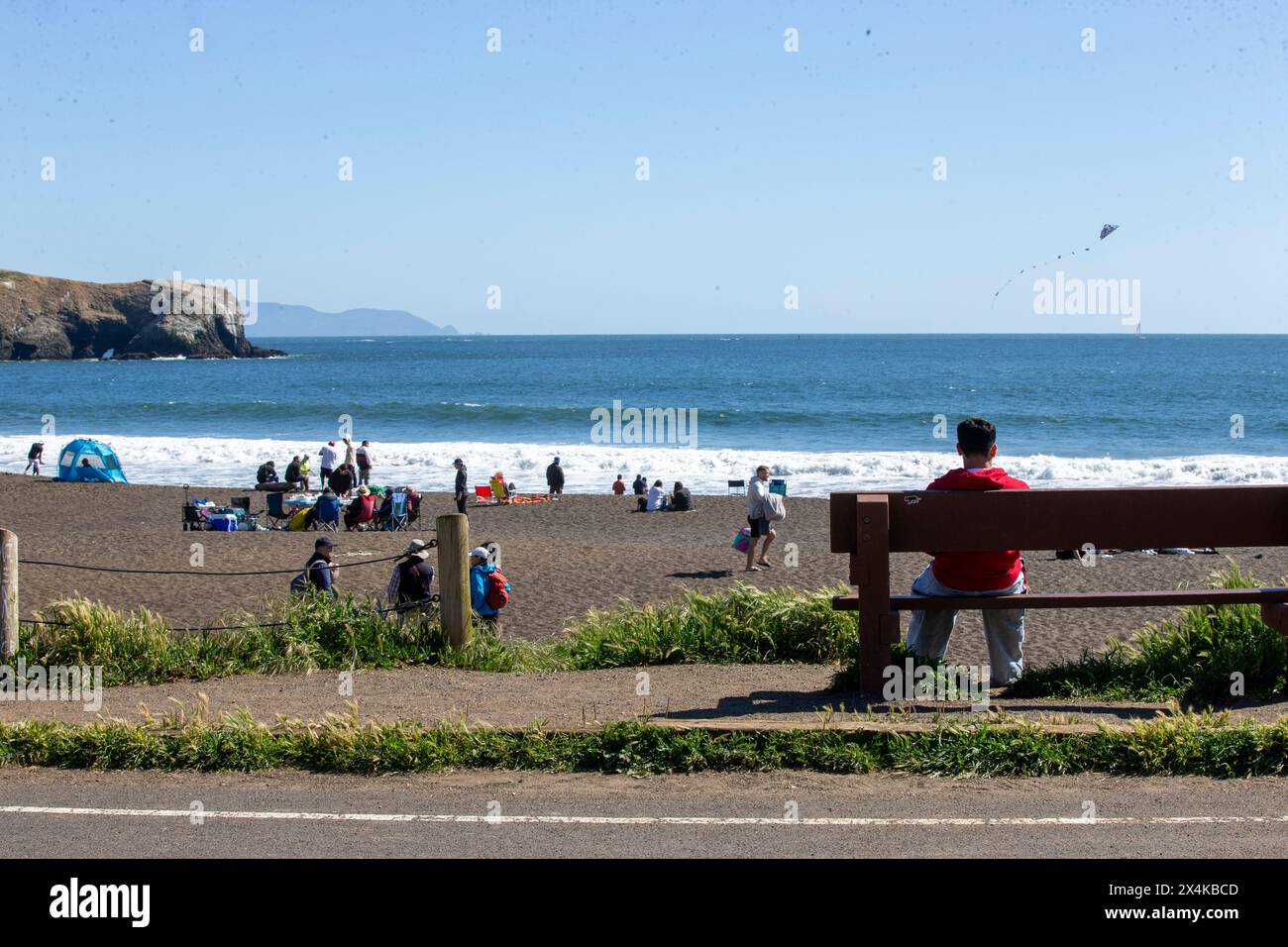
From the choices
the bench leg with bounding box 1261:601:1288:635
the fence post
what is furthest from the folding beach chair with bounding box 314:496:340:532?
the bench leg with bounding box 1261:601:1288:635

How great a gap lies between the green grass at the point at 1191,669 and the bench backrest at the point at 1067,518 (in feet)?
1.95

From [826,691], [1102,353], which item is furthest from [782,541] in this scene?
[1102,353]

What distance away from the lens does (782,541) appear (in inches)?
899

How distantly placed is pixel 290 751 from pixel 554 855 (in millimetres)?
1824

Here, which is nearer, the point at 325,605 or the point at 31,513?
the point at 325,605

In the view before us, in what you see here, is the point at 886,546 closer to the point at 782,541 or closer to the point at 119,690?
the point at 119,690

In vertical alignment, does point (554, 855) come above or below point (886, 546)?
below

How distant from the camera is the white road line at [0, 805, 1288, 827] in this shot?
471 centimetres

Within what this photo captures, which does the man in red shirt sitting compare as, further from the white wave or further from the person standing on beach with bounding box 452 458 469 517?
the white wave

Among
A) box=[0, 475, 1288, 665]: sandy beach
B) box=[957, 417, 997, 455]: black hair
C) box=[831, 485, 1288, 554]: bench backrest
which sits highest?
box=[957, 417, 997, 455]: black hair

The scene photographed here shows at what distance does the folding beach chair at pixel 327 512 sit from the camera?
2433 cm

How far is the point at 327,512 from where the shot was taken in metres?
24.3

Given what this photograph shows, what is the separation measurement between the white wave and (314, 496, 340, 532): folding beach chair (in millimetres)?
11637

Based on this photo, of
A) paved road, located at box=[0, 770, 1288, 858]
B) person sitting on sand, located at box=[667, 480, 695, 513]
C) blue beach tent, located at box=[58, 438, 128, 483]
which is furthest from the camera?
blue beach tent, located at box=[58, 438, 128, 483]
